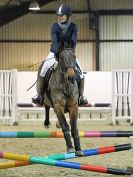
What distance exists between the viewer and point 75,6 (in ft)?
81.8

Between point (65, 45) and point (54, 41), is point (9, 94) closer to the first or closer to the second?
point (54, 41)

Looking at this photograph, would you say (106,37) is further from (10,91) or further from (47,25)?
(10,91)

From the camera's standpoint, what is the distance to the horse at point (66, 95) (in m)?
6.14

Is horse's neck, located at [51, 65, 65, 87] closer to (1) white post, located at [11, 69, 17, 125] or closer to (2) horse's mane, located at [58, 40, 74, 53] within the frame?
(2) horse's mane, located at [58, 40, 74, 53]

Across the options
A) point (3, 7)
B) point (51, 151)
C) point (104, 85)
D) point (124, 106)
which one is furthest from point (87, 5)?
point (51, 151)

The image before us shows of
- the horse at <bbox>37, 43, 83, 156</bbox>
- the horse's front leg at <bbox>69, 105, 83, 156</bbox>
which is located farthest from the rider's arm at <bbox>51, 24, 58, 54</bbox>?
the horse's front leg at <bbox>69, 105, 83, 156</bbox>

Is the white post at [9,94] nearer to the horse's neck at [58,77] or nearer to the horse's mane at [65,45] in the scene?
the horse's neck at [58,77]

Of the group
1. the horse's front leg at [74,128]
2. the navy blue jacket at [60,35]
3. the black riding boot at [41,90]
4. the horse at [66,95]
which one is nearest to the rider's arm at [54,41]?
the navy blue jacket at [60,35]

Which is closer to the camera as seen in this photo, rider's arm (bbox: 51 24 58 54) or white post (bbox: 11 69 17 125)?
rider's arm (bbox: 51 24 58 54)

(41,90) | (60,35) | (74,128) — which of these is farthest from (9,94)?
(74,128)

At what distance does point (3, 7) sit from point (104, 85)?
380 inches

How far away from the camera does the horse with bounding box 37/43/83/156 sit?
242 inches

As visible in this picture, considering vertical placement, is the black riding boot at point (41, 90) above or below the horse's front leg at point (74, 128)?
above

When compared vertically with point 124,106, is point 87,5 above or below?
above
